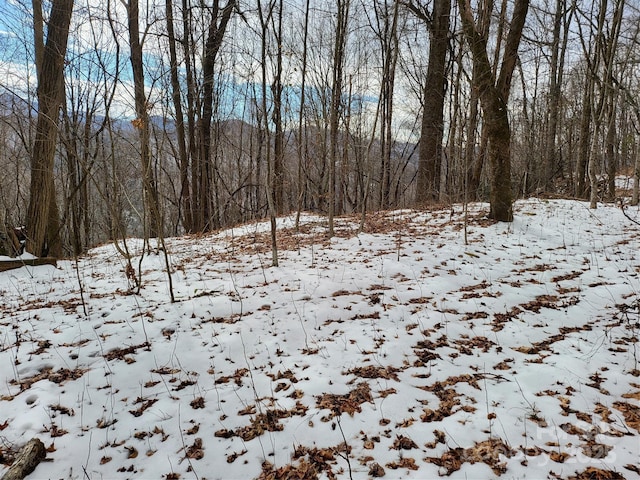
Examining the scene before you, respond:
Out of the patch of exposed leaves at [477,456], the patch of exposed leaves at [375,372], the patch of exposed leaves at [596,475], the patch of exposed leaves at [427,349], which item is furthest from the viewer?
the patch of exposed leaves at [427,349]

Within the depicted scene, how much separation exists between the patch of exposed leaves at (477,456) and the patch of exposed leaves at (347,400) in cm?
64

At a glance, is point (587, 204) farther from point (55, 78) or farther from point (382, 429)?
point (55, 78)

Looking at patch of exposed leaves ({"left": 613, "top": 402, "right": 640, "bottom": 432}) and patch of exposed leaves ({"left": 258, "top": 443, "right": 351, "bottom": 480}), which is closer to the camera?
patch of exposed leaves ({"left": 258, "top": 443, "right": 351, "bottom": 480})

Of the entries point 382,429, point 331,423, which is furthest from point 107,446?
point 382,429

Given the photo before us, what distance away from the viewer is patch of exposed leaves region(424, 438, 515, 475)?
2.03 meters

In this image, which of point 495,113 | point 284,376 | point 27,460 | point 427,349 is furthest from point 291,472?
point 495,113

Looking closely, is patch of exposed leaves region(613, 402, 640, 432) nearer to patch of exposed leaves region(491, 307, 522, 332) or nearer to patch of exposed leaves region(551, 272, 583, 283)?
patch of exposed leaves region(491, 307, 522, 332)

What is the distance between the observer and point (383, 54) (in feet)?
50.9

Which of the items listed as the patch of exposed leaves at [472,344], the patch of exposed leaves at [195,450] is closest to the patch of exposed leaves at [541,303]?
the patch of exposed leaves at [472,344]

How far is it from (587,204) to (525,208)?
1.93 m

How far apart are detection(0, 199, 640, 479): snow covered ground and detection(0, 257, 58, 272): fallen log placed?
86 cm

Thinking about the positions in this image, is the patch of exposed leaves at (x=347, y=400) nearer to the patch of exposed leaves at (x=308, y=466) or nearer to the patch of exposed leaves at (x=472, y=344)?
the patch of exposed leaves at (x=308, y=466)

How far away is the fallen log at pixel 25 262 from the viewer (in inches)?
264

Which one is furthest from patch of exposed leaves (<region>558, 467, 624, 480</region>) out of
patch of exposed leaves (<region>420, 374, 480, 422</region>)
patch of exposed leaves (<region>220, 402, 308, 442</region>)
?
patch of exposed leaves (<region>220, 402, 308, 442</region>)
